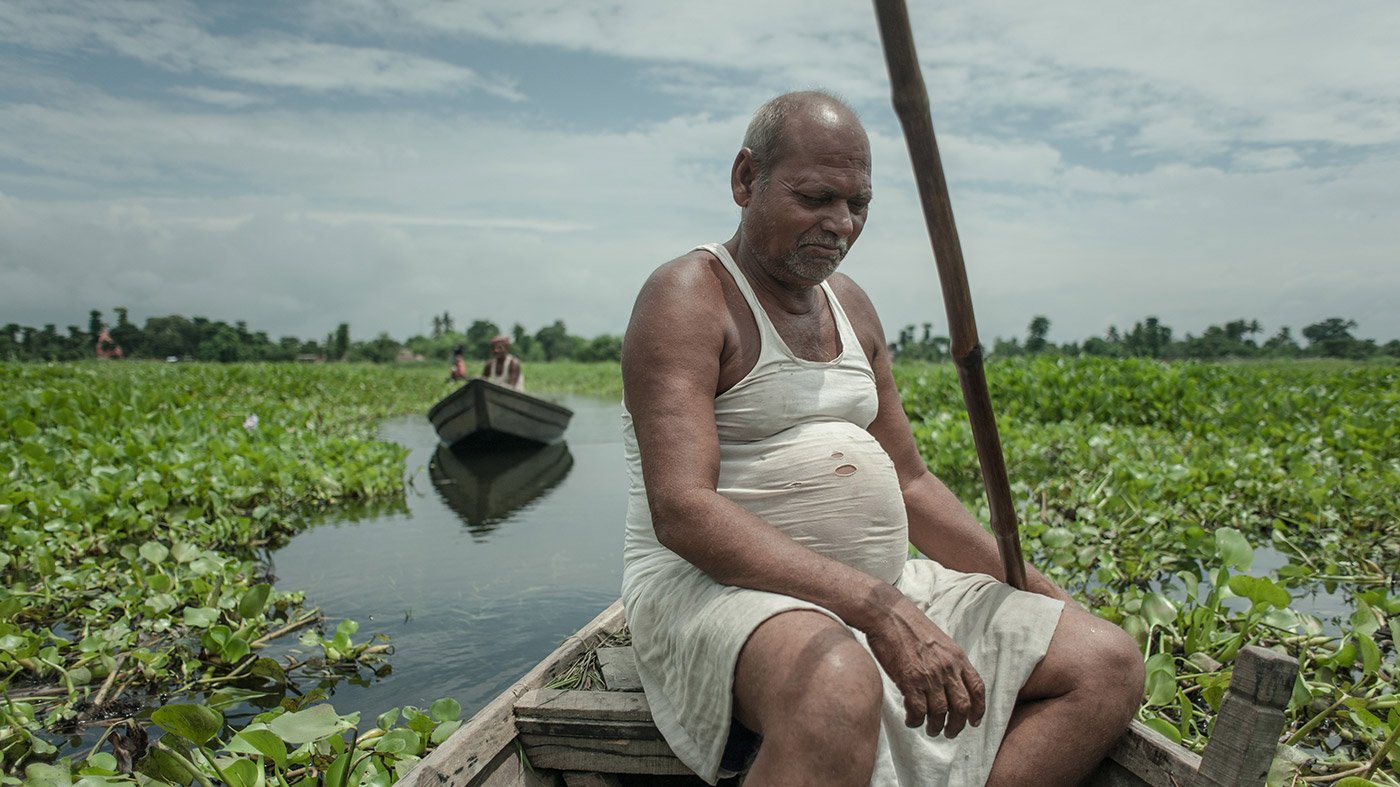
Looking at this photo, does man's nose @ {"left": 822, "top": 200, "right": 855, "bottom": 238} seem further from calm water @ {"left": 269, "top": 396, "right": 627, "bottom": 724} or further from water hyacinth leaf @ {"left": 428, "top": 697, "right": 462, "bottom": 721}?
calm water @ {"left": 269, "top": 396, "right": 627, "bottom": 724}

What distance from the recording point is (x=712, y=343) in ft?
5.71

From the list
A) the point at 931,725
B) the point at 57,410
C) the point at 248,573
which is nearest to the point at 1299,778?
the point at 931,725

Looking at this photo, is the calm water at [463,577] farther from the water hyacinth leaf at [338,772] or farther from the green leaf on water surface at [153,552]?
the water hyacinth leaf at [338,772]

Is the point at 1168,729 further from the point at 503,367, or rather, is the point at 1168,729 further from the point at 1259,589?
the point at 503,367

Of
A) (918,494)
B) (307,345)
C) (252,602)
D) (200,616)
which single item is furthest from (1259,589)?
(307,345)

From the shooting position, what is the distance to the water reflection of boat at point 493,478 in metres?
7.13

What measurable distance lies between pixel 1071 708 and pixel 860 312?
3.15 feet

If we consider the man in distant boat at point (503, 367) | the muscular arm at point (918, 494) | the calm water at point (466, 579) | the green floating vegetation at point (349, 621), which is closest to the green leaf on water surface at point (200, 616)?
the green floating vegetation at point (349, 621)

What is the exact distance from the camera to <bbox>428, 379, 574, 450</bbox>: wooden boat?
10.2 metres

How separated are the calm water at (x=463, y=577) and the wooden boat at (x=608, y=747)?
4.93ft

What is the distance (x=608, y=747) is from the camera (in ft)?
5.98

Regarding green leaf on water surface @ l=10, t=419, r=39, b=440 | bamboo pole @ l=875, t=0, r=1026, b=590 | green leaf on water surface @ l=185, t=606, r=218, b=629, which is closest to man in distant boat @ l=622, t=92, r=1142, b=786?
bamboo pole @ l=875, t=0, r=1026, b=590

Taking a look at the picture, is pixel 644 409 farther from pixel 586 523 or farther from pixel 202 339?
pixel 202 339

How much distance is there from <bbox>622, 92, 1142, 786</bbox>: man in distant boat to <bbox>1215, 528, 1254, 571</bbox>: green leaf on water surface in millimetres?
1121
